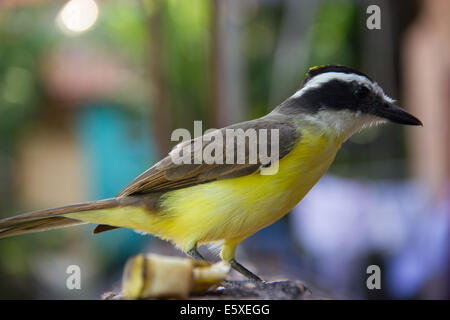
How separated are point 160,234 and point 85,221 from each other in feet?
1.17

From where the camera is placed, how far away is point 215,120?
5277mm

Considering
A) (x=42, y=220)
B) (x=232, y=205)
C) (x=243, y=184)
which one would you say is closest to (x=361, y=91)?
(x=243, y=184)

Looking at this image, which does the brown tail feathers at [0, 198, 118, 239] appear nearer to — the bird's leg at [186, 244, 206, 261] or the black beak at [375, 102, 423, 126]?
the bird's leg at [186, 244, 206, 261]

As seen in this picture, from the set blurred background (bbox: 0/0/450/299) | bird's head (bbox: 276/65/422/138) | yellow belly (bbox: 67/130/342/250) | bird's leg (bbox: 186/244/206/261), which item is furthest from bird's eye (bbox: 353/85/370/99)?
blurred background (bbox: 0/0/450/299)

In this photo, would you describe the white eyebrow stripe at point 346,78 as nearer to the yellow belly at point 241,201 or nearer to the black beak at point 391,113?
the black beak at point 391,113

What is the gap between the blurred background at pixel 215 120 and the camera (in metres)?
6.61

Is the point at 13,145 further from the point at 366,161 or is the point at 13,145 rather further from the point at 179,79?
the point at 366,161

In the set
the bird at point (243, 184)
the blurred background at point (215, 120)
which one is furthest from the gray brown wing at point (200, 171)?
the blurred background at point (215, 120)

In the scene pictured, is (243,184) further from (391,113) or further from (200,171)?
(391,113)

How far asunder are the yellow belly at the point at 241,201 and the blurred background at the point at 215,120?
7.57 ft

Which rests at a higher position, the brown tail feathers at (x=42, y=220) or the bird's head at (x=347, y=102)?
the bird's head at (x=347, y=102)

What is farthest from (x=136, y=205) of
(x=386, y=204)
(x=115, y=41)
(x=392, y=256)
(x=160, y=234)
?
(x=115, y=41)

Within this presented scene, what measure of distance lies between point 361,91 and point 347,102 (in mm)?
86

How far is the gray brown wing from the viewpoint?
2613mm
